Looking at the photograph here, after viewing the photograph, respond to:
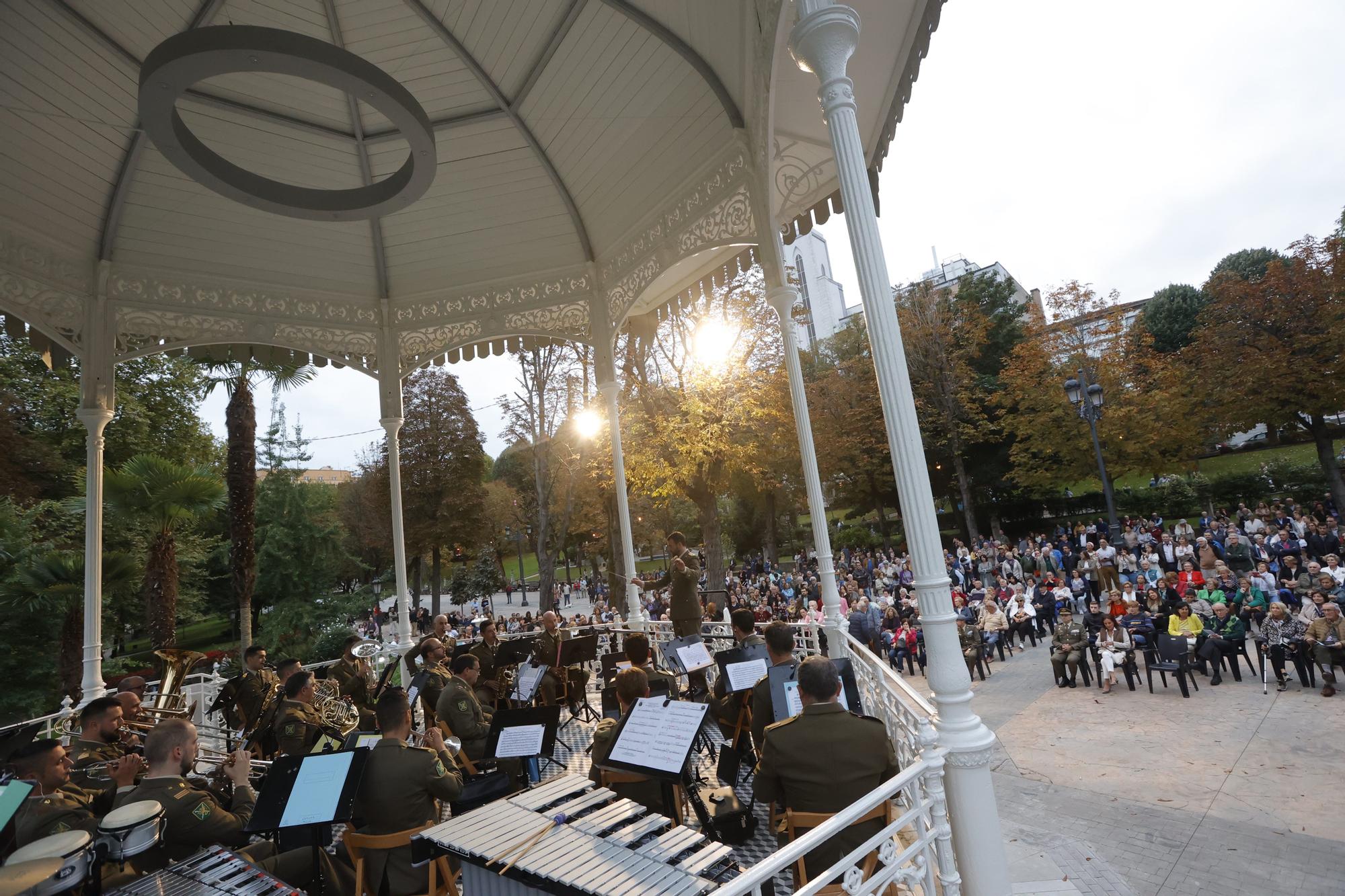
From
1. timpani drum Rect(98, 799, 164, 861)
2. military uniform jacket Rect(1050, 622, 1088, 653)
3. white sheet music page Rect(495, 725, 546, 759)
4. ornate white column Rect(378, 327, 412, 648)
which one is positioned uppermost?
ornate white column Rect(378, 327, 412, 648)

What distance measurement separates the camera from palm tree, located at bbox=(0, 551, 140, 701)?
12.8m

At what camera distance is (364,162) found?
314 inches

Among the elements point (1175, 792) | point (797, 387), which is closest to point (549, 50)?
point (797, 387)

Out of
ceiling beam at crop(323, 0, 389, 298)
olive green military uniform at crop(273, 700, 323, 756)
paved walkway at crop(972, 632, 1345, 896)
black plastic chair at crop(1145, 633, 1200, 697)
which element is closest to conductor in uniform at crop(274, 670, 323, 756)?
olive green military uniform at crop(273, 700, 323, 756)

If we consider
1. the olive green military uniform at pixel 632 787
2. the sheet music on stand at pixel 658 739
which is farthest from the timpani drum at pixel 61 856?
the olive green military uniform at pixel 632 787

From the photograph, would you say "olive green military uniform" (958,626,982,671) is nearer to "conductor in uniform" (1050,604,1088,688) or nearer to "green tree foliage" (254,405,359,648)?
"conductor in uniform" (1050,604,1088,688)

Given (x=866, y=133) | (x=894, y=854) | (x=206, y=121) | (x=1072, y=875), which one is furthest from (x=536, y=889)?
(x=206, y=121)

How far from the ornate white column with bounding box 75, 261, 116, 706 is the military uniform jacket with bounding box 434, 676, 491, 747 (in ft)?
15.8

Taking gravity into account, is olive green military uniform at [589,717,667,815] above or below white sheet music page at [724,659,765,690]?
below

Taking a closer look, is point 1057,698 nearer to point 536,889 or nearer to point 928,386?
point 536,889

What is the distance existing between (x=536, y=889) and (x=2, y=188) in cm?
908

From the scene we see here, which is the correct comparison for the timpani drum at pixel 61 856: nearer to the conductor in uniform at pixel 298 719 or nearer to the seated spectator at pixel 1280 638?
the conductor in uniform at pixel 298 719

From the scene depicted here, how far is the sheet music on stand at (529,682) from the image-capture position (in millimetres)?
6312

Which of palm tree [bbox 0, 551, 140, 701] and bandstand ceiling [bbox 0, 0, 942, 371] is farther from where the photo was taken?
palm tree [bbox 0, 551, 140, 701]
